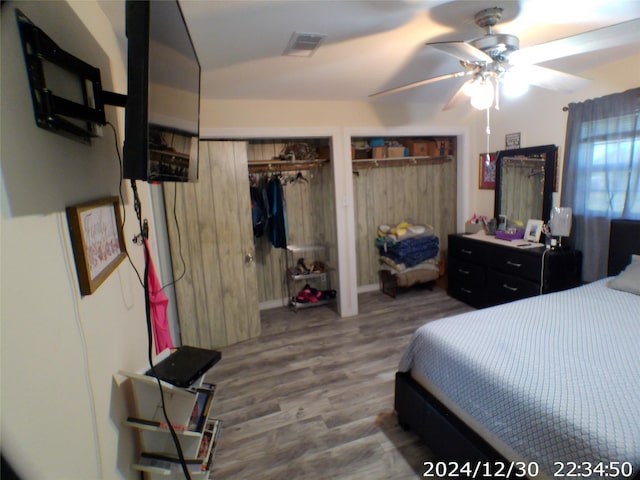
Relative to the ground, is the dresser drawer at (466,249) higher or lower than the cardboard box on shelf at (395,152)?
lower

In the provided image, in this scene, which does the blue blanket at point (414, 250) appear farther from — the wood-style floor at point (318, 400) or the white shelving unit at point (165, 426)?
the white shelving unit at point (165, 426)

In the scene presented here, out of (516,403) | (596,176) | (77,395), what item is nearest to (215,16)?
(77,395)

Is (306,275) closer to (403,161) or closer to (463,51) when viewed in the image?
(403,161)

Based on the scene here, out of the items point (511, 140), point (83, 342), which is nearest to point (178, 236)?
Answer: point (83, 342)

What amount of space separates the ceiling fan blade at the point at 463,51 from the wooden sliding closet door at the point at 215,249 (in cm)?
187

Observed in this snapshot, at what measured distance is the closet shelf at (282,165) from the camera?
11.2 feet

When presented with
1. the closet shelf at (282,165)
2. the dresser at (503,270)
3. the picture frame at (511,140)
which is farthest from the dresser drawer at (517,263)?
the closet shelf at (282,165)

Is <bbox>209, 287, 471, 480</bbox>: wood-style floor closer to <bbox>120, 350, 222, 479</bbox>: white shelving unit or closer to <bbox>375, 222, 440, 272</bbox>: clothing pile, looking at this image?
<bbox>120, 350, 222, 479</bbox>: white shelving unit

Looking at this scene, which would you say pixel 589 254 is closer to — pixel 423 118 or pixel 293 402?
pixel 423 118

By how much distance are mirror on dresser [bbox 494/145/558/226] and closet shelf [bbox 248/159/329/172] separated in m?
1.97

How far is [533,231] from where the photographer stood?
10.2 feet

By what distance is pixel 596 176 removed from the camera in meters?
2.58

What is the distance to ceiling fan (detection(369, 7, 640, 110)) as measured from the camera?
140 centimetres

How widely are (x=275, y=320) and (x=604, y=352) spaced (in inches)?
111
